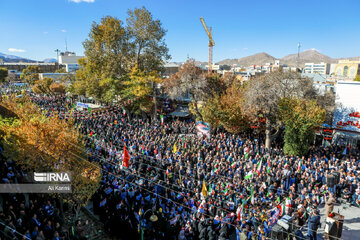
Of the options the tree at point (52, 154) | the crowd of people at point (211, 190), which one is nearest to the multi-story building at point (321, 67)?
the crowd of people at point (211, 190)

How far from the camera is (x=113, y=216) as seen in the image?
408 inches

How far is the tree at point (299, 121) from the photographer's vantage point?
15.6m

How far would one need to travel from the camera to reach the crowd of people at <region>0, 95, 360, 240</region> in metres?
9.04

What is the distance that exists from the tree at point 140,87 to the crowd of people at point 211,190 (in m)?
8.87

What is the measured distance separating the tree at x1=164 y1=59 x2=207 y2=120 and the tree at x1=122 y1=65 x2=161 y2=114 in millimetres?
2089

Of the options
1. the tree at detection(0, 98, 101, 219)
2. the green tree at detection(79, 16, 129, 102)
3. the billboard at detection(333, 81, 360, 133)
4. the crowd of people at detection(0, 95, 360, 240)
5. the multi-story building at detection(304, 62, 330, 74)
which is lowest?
the crowd of people at detection(0, 95, 360, 240)

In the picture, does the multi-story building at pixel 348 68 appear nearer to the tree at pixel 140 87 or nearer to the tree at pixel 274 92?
the tree at pixel 274 92

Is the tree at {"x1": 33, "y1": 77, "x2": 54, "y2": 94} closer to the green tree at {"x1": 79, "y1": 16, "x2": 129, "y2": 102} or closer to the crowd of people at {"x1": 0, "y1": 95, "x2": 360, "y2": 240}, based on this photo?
the green tree at {"x1": 79, "y1": 16, "x2": 129, "y2": 102}

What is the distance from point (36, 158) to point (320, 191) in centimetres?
1412

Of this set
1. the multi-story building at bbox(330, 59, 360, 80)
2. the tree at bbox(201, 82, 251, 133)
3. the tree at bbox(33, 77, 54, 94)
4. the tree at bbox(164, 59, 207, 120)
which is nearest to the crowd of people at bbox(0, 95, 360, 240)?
the tree at bbox(201, 82, 251, 133)

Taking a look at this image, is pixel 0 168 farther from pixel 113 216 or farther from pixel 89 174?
pixel 113 216

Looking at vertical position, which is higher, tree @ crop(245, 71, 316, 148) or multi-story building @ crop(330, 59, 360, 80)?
multi-story building @ crop(330, 59, 360, 80)

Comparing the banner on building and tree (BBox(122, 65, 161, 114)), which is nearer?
the banner on building

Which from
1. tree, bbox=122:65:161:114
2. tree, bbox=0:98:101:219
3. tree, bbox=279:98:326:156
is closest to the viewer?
tree, bbox=0:98:101:219
